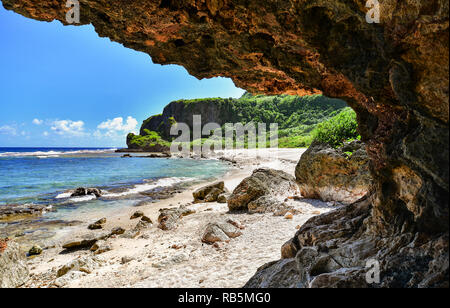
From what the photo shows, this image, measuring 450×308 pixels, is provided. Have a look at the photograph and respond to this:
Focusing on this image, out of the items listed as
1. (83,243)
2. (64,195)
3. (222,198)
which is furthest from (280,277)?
(64,195)

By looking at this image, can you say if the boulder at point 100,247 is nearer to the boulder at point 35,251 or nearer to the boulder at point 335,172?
the boulder at point 35,251

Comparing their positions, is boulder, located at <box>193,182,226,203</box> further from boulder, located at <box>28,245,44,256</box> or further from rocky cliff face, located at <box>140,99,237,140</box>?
rocky cliff face, located at <box>140,99,237,140</box>

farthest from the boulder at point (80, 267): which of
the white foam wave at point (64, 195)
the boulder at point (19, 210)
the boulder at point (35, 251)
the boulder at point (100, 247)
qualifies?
the white foam wave at point (64, 195)

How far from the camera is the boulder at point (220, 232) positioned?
24.0 ft

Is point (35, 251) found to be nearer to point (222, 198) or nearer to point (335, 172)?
point (222, 198)

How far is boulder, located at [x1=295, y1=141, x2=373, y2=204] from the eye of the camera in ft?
30.4

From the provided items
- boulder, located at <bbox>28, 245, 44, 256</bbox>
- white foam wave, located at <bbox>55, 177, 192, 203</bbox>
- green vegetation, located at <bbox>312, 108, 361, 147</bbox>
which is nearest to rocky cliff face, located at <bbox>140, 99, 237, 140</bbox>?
white foam wave, located at <bbox>55, 177, 192, 203</bbox>

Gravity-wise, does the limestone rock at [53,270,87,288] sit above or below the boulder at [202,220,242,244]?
below

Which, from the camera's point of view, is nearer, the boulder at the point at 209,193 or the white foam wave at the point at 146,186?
the boulder at the point at 209,193

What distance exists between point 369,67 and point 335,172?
7584 mm

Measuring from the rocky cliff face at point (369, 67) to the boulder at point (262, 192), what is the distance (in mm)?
5386

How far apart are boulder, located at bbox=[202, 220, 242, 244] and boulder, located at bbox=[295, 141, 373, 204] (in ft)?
14.7
